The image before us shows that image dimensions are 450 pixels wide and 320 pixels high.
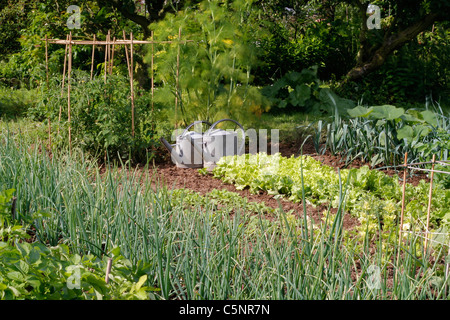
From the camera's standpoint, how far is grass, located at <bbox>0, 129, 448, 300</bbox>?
1.96m

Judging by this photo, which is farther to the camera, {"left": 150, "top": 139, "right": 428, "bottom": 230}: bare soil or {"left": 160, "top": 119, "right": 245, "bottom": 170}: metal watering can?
{"left": 160, "top": 119, "right": 245, "bottom": 170}: metal watering can

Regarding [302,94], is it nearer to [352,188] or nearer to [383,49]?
[383,49]

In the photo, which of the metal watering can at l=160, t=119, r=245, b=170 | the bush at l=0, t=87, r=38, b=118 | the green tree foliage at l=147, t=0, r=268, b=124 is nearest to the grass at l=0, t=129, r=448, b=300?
the metal watering can at l=160, t=119, r=245, b=170

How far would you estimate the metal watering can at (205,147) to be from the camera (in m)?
5.23

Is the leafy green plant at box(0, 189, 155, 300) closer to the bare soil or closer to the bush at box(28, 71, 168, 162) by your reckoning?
the bare soil

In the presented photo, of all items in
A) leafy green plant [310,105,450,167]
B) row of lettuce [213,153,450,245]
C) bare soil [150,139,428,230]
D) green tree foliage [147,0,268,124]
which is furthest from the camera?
green tree foliage [147,0,268,124]

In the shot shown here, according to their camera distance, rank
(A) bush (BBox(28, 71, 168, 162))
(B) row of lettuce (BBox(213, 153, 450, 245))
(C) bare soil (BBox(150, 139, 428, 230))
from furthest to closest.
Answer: (A) bush (BBox(28, 71, 168, 162)) → (C) bare soil (BBox(150, 139, 428, 230)) → (B) row of lettuce (BBox(213, 153, 450, 245))

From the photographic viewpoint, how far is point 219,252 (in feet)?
6.94

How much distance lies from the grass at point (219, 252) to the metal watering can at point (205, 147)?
2.22m

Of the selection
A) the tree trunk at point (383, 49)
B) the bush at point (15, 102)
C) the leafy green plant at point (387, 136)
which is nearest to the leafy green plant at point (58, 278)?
the leafy green plant at point (387, 136)

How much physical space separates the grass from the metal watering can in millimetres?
2216
